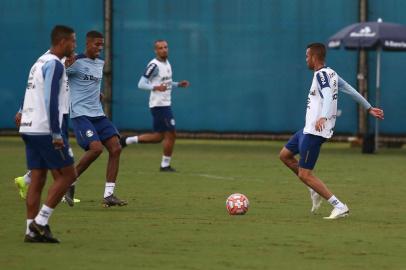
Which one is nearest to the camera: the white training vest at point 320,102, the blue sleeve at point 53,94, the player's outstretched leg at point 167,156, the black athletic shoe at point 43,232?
the blue sleeve at point 53,94

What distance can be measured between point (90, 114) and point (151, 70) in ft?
22.6

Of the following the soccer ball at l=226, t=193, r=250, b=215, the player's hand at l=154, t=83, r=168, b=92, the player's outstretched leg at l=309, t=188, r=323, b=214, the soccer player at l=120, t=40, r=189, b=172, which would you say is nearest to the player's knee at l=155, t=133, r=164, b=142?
the soccer player at l=120, t=40, r=189, b=172

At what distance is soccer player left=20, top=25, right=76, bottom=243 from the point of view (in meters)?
12.2

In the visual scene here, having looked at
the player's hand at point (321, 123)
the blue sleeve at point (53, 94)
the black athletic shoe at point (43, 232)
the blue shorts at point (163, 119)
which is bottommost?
the blue shorts at point (163, 119)

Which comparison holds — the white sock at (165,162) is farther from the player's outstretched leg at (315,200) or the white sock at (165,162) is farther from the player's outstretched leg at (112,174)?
the player's outstretched leg at (315,200)

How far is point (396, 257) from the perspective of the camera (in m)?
11.6

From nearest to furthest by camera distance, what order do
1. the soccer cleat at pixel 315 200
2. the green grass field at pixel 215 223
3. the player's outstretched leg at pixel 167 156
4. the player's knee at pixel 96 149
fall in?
1. the green grass field at pixel 215 223
2. the soccer cleat at pixel 315 200
3. the player's knee at pixel 96 149
4. the player's outstretched leg at pixel 167 156

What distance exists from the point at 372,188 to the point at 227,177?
2.86 metres

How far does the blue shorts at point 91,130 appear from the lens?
53.9ft

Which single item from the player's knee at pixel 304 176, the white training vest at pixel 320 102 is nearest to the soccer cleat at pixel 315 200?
the player's knee at pixel 304 176

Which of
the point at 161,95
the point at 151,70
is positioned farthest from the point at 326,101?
the point at 161,95

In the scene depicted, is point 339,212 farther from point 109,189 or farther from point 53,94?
point 53,94

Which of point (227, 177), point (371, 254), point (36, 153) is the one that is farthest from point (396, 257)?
point (227, 177)

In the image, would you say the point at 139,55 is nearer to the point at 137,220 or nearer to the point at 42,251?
the point at 137,220
